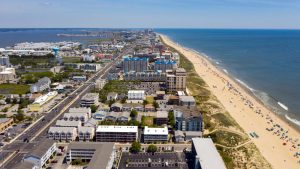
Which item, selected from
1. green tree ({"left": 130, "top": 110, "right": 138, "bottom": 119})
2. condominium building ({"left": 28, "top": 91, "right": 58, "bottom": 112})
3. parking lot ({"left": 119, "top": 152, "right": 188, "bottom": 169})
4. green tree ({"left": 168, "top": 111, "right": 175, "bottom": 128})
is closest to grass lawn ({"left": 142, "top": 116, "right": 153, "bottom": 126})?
green tree ({"left": 130, "top": 110, "right": 138, "bottom": 119})

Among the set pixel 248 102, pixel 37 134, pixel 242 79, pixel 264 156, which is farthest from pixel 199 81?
pixel 37 134

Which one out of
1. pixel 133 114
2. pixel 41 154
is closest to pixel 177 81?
pixel 133 114

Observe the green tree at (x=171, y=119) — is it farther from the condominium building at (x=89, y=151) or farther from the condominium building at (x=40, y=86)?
the condominium building at (x=40, y=86)

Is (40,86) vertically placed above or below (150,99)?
above

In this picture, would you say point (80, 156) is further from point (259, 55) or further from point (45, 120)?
point (259, 55)

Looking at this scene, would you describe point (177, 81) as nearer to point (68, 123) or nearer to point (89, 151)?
point (68, 123)

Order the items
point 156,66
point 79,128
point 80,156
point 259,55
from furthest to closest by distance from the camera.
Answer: point 259,55 → point 156,66 → point 79,128 → point 80,156

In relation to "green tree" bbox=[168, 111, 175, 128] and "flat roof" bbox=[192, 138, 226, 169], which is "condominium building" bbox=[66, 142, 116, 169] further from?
"green tree" bbox=[168, 111, 175, 128]
